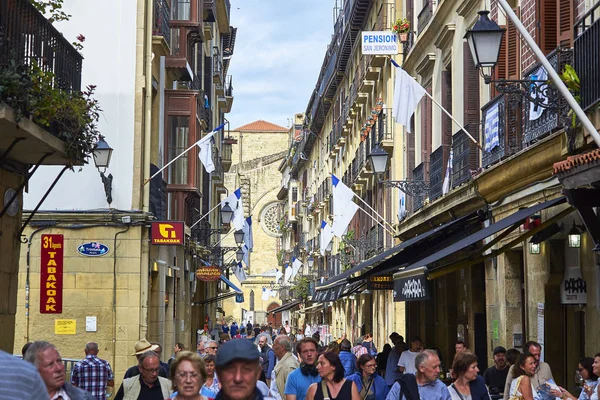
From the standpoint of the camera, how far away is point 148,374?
9328mm

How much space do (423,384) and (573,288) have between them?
5.62 m

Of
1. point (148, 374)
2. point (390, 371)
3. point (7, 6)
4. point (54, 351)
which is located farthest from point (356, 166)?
point (54, 351)

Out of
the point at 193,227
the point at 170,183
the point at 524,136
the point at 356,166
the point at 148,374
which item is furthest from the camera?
the point at 356,166

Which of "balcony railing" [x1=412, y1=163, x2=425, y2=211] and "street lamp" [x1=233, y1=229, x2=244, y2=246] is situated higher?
"street lamp" [x1=233, y1=229, x2=244, y2=246]

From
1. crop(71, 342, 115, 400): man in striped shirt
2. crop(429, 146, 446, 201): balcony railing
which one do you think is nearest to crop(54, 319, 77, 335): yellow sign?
crop(429, 146, 446, 201): balcony railing

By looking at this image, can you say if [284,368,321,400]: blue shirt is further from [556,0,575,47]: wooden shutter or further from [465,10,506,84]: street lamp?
[556,0,575,47]: wooden shutter

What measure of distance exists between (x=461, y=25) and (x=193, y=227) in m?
15.9

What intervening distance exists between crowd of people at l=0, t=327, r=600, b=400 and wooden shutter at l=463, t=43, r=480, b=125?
538 centimetres

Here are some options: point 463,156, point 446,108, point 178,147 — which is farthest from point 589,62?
point 178,147

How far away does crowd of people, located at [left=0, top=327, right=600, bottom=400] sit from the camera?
416 centimetres

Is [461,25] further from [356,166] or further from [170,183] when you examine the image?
[356,166]

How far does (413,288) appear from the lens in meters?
15.1

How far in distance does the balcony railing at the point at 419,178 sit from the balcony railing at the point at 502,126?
6.30 m

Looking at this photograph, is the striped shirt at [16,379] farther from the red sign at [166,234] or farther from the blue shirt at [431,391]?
the red sign at [166,234]
